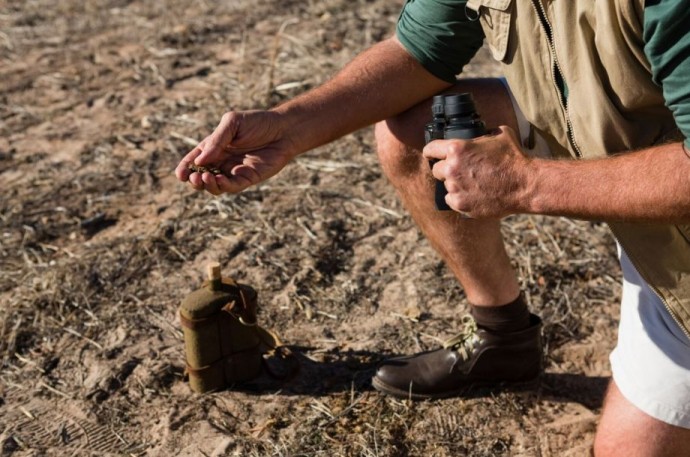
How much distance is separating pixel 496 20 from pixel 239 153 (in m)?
0.87

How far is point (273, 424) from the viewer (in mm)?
3010

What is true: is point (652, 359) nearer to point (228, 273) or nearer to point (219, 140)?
point (219, 140)

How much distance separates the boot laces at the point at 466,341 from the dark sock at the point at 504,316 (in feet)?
0.16

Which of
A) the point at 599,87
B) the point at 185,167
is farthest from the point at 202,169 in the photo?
the point at 599,87

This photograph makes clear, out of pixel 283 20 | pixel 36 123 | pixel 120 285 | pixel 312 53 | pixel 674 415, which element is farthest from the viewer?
pixel 283 20

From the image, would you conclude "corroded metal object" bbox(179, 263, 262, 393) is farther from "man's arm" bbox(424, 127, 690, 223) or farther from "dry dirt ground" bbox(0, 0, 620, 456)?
"man's arm" bbox(424, 127, 690, 223)

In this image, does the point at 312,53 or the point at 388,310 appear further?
the point at 312,53

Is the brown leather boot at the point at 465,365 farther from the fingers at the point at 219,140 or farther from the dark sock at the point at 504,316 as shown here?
the fingers at the point at 219,140

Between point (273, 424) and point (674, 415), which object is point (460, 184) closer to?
point (674, 415)

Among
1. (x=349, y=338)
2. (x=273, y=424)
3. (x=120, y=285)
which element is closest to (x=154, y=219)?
(x=120, y=285)

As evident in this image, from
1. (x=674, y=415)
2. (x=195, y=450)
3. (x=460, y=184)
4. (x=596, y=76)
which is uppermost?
(x=596, y=76)

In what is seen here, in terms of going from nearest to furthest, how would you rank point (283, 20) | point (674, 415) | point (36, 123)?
point (674, 415) < point (36, 123) < point (283, 20)

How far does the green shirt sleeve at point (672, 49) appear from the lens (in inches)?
79.7

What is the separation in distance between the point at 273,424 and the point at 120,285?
3.47 feet
